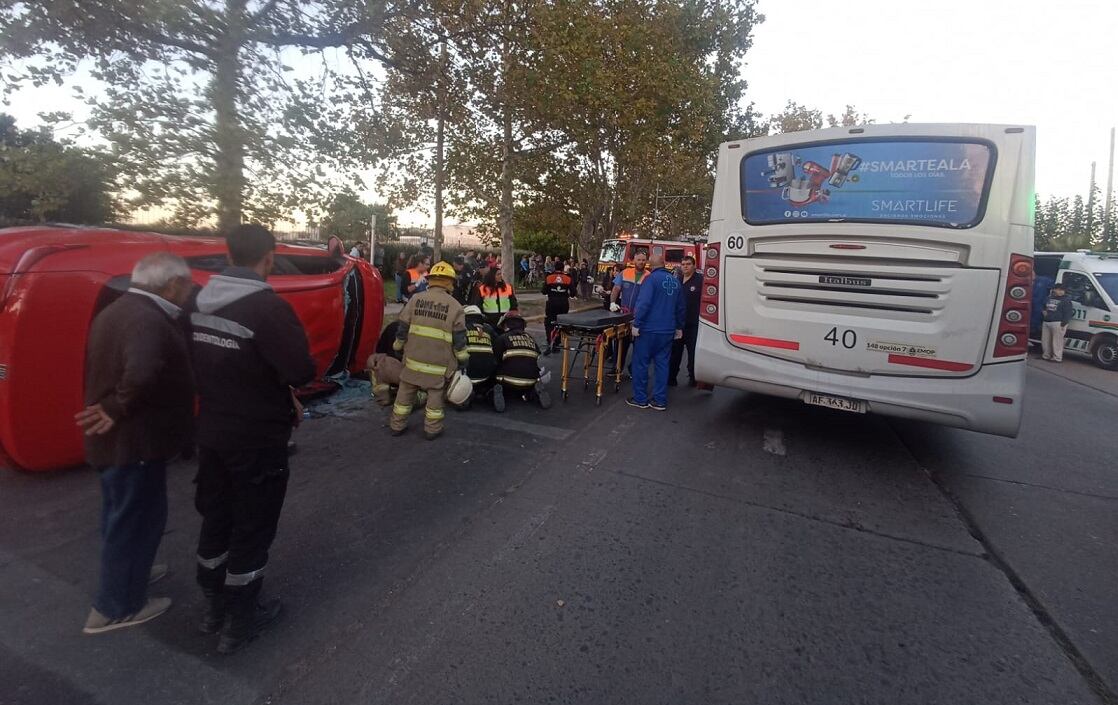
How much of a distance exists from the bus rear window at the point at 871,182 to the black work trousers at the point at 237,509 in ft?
15.4

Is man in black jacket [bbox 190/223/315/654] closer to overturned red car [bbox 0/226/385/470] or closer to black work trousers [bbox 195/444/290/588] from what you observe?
black work trousers [bbox 195/444/290/588]

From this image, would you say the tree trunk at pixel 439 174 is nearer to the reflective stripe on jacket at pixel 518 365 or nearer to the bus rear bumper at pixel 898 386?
the reflective stripe on jacket at pixel 518 365

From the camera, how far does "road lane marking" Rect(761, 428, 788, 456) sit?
228 inches

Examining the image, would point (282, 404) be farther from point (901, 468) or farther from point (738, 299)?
point (901, 468)

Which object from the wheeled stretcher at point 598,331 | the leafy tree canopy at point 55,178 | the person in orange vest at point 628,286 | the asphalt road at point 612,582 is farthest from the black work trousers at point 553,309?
the leafy tree canopy at point 55,178

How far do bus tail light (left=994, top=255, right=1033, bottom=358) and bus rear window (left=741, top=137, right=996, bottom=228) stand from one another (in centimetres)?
46

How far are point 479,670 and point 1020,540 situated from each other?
3.79m

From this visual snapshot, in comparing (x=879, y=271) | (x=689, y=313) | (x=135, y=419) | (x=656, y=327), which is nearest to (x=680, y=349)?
(x=689, y=313)

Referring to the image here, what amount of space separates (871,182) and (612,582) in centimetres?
402

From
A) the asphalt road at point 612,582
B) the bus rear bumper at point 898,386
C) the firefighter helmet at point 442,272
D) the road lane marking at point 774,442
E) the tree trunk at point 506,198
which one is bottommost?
the asphalt road at point 612,582

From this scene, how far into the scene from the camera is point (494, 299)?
864 centimetres

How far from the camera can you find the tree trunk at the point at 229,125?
18.5 feet

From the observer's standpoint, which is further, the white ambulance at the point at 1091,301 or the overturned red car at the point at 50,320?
the white ambulance at the point at 1091,301

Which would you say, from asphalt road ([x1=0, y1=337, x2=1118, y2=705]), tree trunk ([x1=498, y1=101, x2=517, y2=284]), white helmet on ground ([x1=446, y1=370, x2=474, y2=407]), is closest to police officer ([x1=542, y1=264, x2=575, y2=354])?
white helmet on ground ([x1=446, y1=370, x2=474, y2=407])
